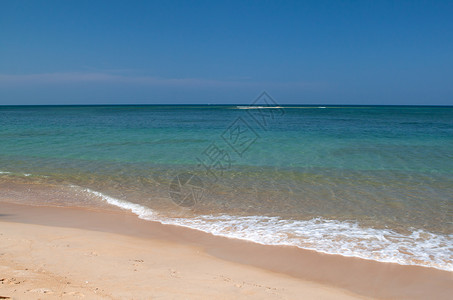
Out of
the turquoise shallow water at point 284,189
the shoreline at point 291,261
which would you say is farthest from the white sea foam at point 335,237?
the shoreline at point 291,261

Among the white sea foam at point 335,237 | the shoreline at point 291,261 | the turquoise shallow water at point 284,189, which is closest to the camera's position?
the shoreline at point 291,261

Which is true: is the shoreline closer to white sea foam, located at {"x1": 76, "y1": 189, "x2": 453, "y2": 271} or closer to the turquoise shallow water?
white sea foam, located at {"x1": 76, "y1": 189, "x2": 453, "y2": 271}

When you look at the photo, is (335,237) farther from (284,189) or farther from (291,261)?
(284,189)

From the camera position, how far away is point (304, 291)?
393 centimetres

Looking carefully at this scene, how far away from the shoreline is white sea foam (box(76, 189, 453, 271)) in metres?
0.21

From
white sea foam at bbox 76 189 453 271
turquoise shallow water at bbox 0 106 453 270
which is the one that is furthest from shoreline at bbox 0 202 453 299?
turquoise shallow water at bbox 0 106 453 270

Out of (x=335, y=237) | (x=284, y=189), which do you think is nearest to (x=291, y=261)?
(x=335, y=237)

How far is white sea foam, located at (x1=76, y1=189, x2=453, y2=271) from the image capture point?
16.6 feet

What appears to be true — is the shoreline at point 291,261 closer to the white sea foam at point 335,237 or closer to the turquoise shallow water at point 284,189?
the white sea foam at point 335,237

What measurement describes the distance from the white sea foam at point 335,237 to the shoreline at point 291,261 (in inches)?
8.4

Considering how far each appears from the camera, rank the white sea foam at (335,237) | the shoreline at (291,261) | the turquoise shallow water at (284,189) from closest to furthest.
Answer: the shoreline at (291,261) < the white sea foam at (335,237) < the turquoise shallow water at (284,189)

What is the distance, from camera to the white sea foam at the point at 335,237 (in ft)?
16.6

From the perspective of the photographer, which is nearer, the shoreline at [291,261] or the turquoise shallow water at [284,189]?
the shoreline at [291,261]

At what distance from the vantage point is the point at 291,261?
194 inches
